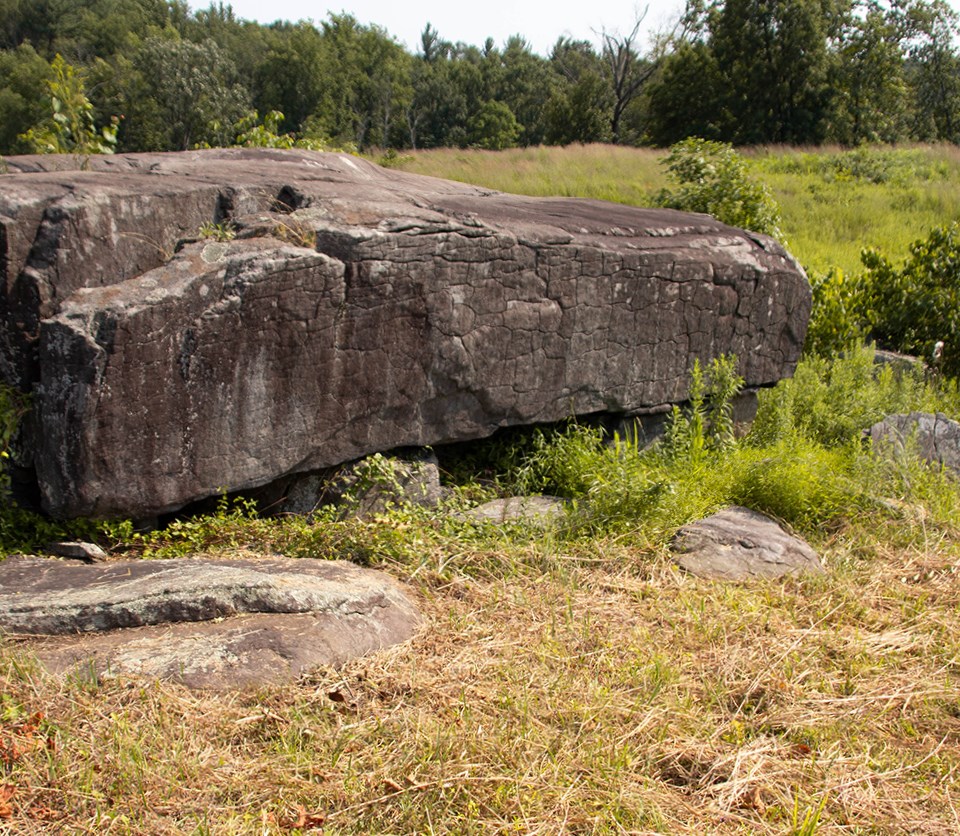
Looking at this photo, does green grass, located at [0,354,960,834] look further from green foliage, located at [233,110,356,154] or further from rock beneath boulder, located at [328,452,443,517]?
green foliage, located at [233,110,356,154]

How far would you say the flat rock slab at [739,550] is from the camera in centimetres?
468

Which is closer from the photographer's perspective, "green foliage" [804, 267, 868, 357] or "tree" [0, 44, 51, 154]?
"green foliage" [804, 267, 868, 357]

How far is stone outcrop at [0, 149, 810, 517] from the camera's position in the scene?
14.0ft

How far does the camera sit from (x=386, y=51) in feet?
168

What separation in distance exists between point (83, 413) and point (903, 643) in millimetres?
3540

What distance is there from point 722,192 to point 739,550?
5.33 meters

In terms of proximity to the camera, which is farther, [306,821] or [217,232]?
[217,232]

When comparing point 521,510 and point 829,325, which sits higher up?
point 829,325

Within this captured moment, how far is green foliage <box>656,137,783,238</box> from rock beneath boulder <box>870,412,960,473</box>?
10.5 ft

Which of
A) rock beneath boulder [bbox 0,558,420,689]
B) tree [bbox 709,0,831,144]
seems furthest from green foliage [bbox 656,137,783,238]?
tree [bbox 709,0,831,144]

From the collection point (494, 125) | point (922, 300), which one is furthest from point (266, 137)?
point (494, 125)

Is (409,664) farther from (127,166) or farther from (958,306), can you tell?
(958,306)

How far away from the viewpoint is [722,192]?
925cm

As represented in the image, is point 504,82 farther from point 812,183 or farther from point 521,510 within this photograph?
point 521,510
